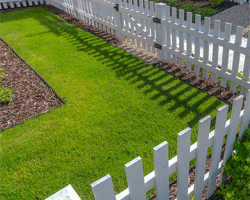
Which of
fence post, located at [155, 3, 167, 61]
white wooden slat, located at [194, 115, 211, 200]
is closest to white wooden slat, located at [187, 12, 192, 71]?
fence post, located at [155, 3, 167, 61]

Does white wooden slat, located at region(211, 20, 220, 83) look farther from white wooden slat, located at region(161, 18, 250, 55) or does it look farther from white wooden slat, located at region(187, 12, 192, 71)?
white wooden slat, located at region(187, 12, 192, 71)

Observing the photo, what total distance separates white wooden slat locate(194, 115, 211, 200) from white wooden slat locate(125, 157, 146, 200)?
66 centimetres

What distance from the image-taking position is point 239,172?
2.27 meters

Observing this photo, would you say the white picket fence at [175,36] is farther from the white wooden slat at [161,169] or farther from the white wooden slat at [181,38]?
the white wooden slat at [161,169]

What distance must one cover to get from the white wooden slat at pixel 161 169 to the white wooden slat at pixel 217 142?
0.65 m

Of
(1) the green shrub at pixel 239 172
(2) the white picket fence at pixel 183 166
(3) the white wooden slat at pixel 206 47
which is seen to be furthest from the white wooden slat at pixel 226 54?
(1) the green shrub at pixel 239 172

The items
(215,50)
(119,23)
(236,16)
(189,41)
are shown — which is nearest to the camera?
(215,50)

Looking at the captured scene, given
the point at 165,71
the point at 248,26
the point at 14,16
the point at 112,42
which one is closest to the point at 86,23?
the point at 112,42

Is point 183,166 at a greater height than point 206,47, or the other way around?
point 206,47

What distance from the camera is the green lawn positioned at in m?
3.08

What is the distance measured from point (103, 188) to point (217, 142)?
1.34 m

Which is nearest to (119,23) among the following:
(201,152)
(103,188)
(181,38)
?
(181,38)

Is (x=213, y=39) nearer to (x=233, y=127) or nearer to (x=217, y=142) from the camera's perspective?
(x=233, y=127)

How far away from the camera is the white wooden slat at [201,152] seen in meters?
1.93
